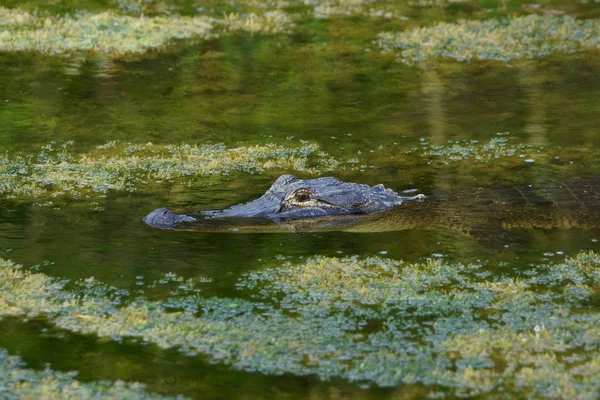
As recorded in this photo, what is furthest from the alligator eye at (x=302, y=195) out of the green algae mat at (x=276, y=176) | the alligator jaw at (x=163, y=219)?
the alligator jaw at (x=163, y=219)

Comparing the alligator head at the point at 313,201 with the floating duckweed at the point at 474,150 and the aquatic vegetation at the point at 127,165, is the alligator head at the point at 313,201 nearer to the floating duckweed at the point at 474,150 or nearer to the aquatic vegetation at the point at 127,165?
the aquatic vegetation at the point at 127,165

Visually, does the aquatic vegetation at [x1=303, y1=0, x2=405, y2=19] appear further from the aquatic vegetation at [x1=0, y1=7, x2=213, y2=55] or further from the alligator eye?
the alligator eye

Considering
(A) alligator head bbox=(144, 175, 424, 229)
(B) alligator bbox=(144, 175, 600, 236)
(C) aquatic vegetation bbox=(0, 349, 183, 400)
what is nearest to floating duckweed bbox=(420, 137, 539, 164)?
(B) alligator bbox=(144, 175, 600, 236)

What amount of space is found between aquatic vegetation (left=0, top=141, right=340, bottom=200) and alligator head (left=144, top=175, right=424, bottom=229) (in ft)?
3.52

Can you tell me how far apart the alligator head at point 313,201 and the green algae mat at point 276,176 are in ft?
1.08

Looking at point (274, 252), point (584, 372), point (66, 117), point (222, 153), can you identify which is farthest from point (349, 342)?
point (66, 117)

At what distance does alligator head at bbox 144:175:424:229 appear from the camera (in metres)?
7.12

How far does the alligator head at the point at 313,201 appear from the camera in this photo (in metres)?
7.12

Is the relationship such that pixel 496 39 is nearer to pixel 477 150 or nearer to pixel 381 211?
pixel 477 150

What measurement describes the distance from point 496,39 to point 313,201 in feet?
22.8

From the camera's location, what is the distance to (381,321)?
A: 5.25 m

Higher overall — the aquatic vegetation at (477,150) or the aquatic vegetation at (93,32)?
the aquatic vegetation at (93,32)

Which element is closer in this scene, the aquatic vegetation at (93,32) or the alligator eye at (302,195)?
the alligator eye at (302,195)

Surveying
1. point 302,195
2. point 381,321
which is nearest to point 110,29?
point 302,195
